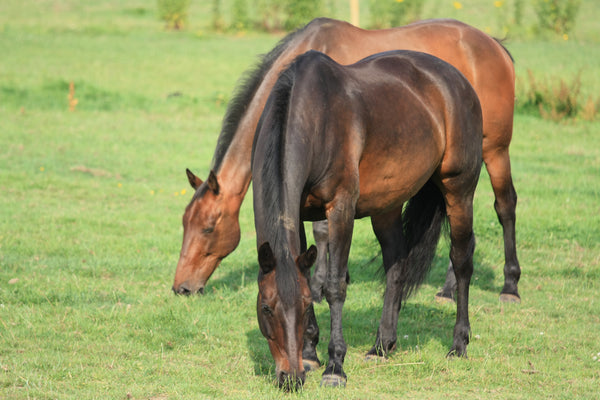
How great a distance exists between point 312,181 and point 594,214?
615cm

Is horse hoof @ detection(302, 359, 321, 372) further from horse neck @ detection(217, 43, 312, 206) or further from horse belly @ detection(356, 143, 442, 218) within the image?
horse neck @ detection(217, 43, 312, 206)

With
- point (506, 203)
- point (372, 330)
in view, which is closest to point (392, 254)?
point (372, 330)

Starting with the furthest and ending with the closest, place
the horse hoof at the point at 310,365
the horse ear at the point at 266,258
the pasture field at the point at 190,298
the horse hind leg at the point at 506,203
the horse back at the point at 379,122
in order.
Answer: the horse hind leg at the point at 506,203 < the horse hoof at the point at 310,365 < the pasture field at the point at 190,298 < the horse back at the point at 379,122 < the horse ear at the point at 266,258

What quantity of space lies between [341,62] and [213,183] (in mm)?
1902

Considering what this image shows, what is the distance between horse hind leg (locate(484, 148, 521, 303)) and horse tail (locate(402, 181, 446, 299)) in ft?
4.96

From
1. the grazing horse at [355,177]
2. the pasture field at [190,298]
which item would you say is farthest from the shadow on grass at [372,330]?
the grazing horse at [355,177]

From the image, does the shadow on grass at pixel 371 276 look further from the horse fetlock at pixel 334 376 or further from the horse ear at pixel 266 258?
the horse ear at pixel 266 258

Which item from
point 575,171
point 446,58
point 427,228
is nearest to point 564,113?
point 575,171

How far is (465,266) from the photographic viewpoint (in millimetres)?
5512

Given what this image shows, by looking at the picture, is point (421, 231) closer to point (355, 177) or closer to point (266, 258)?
point (355, 177)

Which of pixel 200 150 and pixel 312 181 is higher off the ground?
pixel 312 181

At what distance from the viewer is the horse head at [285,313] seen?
3785 mm

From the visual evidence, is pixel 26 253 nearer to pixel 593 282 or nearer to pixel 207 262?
pixel 207 262

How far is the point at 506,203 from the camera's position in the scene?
715 centimetres
